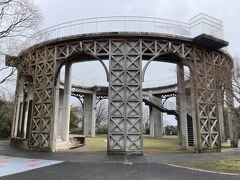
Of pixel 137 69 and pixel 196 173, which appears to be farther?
pixel 137 69

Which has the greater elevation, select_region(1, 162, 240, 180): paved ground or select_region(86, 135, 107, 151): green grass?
select_region(1, 162, 240, 180): paved ground

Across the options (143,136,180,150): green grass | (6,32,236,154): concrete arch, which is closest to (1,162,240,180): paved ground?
(6,32,236,154): concrete arch

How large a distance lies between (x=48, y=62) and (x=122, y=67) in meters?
4.73

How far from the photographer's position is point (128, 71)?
11.7 meters

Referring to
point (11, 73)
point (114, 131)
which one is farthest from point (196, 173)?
point (11, 73)

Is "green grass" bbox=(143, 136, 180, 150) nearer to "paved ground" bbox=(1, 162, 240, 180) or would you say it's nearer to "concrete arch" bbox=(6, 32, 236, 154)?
"concrete arch" bbox=(6, 32, 236, 154)

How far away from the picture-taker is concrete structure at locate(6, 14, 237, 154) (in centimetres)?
→ 1138

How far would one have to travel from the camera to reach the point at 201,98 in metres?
12.9

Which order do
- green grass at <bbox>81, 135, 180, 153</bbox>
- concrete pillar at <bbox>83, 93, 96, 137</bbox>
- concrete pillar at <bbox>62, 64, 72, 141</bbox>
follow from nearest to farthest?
1. green grass at <bbox>81, 135, 180, 153</bbox>
2. concrete pillar at <bbox>62, 64, 72, 141</bbox>
3. concrete pillar at <bbox>83, 93, 96, 137</bbox>

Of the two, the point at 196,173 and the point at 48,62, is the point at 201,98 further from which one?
the point at 48,62

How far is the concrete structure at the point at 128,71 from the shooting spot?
1138cm

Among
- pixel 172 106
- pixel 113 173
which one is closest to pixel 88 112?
pixel 172 106

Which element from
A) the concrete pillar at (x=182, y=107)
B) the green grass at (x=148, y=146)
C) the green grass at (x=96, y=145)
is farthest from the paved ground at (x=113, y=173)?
the concrete pillar at (x=182, y=107)

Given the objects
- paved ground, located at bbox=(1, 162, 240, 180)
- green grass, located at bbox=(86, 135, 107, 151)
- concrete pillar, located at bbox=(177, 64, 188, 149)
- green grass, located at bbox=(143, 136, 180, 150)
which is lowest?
green grass, located at bbox=(143, 136, 180, 150)
